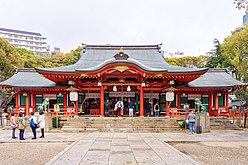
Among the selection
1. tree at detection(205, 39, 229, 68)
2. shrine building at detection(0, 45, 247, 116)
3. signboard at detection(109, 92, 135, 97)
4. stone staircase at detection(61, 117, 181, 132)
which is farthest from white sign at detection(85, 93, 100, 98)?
tree at detection(205, 39, 229, 68)

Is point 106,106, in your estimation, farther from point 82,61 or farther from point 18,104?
point 18,104

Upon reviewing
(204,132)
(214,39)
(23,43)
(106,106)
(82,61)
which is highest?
(23,43)

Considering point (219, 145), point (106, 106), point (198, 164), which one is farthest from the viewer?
point (106, 106)

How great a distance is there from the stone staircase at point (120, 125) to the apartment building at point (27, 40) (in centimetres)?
7421

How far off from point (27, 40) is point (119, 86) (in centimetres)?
7814

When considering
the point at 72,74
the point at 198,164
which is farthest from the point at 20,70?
the point at 198,164

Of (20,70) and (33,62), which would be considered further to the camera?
(33,62)

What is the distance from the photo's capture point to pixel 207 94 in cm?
2259

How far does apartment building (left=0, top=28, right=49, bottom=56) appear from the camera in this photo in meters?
84.7

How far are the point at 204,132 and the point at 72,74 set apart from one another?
9.62 m

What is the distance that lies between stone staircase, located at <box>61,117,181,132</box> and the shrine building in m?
1.57

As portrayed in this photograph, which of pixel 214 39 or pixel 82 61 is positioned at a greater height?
pixel 214 39

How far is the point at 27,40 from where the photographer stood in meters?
91.1

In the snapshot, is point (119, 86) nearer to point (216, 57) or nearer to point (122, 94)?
point (122, 94)
